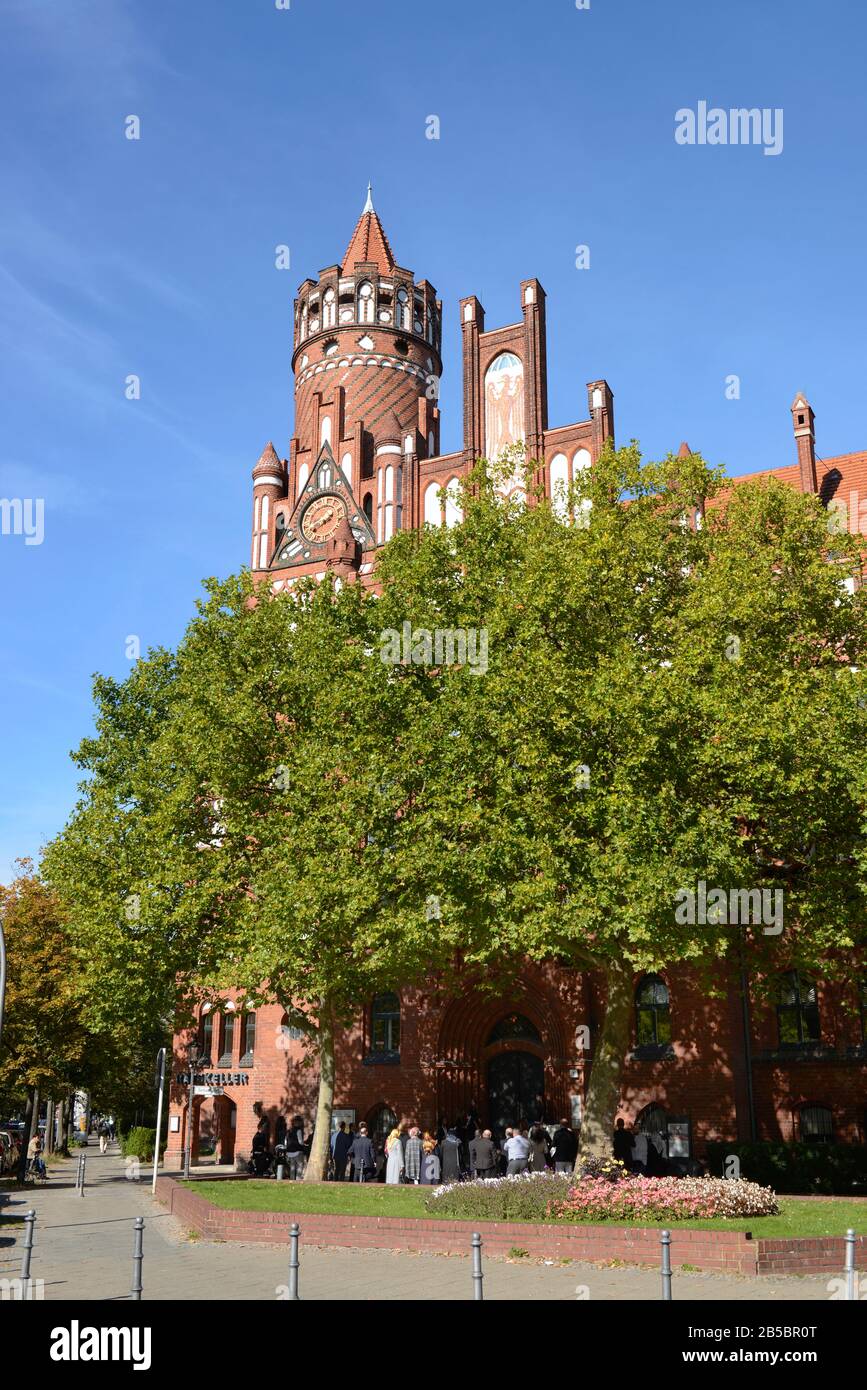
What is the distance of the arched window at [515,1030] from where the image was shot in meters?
31.5

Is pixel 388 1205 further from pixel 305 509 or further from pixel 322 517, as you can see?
pixel 305 509

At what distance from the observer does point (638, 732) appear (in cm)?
2066

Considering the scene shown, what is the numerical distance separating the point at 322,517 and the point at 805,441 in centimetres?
1425

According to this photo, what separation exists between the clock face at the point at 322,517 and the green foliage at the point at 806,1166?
67.6 ft

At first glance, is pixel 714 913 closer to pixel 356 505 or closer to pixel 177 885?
pixel 177 885

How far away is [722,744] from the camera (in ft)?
68.5

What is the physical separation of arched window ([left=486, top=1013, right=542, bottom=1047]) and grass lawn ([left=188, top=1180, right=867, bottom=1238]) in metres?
8.58

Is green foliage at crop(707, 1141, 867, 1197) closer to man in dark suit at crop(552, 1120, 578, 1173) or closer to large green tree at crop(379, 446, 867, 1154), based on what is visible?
man in dark suit at crop(552, 1120, 578, 1173)

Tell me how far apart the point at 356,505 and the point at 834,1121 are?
21261 millimetres

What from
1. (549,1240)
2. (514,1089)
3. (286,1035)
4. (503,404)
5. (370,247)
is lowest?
(549,1240)

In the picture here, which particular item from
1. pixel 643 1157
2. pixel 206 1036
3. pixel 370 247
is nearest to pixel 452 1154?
pixel 643 1157

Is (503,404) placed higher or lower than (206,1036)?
higher

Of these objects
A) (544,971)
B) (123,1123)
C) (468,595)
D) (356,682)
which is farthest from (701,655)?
(123,1123)

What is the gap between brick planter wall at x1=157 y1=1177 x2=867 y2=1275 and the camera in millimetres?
13992
